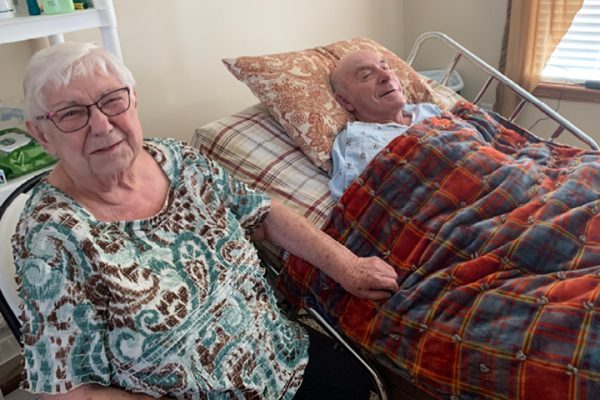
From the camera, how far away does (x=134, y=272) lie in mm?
1007

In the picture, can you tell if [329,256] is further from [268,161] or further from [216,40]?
[216,40]

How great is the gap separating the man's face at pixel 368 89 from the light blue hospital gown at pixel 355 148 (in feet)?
0.22

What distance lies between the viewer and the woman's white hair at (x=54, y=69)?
100 cm

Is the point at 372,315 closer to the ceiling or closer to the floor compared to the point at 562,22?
closer to the floor

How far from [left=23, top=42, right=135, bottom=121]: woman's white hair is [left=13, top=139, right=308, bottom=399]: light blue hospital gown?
0.53ft

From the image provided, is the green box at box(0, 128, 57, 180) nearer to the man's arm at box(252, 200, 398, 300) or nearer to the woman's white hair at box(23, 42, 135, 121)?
the woman's white hair at box(23, 42, 135, 121)

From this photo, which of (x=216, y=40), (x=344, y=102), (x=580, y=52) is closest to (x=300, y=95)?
(x=344, y=102)

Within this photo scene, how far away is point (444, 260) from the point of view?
125 cm

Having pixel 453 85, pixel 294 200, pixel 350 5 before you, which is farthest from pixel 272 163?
pixel 453 85

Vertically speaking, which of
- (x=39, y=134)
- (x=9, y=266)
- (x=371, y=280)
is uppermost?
(x=39, y=134)

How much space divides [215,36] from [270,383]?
4.67ft

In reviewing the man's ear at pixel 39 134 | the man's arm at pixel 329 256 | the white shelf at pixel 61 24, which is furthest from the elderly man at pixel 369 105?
the man's ear at pixel 39 134

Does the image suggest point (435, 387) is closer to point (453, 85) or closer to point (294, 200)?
point (294, 200)

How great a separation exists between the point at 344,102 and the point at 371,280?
33.0 inches
